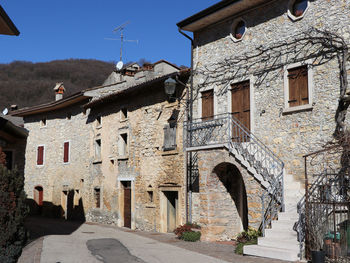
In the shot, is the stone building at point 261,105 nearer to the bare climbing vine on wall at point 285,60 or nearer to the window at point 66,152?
the bare climbing vine on wall at point 285,60

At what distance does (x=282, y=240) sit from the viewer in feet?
31.8

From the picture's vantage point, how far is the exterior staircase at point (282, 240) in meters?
9.30

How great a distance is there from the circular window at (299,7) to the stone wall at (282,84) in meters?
0.23

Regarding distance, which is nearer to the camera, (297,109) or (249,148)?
(297,109)

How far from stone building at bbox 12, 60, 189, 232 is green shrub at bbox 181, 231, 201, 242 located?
162 cm

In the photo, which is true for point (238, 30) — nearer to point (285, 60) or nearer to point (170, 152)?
point (285, 60)

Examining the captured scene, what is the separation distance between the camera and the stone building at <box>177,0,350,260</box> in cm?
1092

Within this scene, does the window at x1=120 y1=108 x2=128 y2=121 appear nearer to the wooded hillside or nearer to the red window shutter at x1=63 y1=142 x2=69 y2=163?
the red window shutter at x1=63 y1=142 x2=69 y2=163

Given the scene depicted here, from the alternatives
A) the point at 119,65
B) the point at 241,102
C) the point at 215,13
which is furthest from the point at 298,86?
the point at 119,65

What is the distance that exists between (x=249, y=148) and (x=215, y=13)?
4.66 metres

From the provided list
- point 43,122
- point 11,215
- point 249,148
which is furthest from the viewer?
point 43,122

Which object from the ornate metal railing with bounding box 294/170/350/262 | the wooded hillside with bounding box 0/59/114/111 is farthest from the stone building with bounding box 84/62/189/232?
the wooded hillside with bounding box 0/59/114/111

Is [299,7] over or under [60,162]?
over

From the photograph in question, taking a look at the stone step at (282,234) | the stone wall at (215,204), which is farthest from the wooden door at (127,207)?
the stone step at (282,234)
